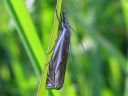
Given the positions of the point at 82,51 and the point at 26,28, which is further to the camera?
the point at 82,51

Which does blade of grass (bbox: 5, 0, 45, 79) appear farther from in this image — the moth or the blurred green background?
the blurred green background

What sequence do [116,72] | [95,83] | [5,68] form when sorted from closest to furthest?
[95,83] < [116,72] < [5,68]

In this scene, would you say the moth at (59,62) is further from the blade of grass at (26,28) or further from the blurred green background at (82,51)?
the blurred green background at (82,51)

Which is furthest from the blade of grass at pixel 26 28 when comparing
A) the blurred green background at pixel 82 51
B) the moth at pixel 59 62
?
the blurred green background at pixel 82 51

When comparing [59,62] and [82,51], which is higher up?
[59,62]

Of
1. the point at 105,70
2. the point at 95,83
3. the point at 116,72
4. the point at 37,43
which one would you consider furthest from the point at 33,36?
the point at 105,70

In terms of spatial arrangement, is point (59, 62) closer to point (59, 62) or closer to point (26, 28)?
point (59, 62)

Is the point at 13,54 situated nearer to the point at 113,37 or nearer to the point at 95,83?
the point at 95,83

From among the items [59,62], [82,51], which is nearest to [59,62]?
[59,62]
